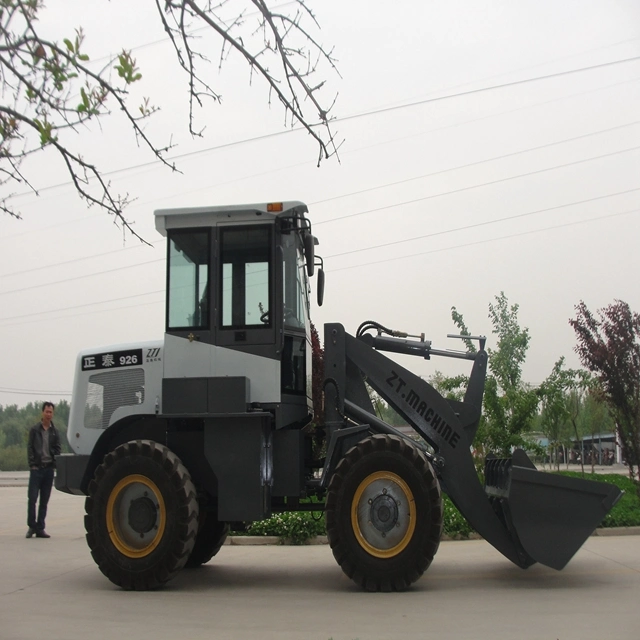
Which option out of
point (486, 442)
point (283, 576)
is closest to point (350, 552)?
point (283, 576)

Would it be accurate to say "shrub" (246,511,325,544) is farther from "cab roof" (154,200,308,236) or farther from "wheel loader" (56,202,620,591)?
"cab roof" (154,200,308,236)

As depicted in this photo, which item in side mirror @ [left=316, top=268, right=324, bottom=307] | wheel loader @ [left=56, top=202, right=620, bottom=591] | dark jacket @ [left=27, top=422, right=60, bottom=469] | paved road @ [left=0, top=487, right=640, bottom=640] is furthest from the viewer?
dark jacket @ [left=27, top=422, right=60, bottom=469]

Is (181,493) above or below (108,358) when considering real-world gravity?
below

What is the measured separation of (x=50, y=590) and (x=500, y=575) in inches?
185

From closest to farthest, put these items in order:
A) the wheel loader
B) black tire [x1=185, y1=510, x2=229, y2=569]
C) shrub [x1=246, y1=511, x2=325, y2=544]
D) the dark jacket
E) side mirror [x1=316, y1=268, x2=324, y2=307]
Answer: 1. the wheel loader
2. side mirror [x1=316, y1=268, x2=324, y2=307]
3. black tire [x1=185, y1=510, x2=229, y2=569]
4. shrub [x1=246, y1=511, x2=325, y2=544]
5. the dark jacket

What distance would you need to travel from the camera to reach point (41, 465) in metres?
13.9

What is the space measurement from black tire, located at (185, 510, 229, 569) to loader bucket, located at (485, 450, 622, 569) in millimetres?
3528

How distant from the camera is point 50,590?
9.13 m

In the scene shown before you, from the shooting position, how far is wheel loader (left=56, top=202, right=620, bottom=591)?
877 cm

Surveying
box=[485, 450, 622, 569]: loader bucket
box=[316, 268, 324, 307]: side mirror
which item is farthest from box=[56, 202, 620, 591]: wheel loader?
box=[316, 268, 324, 307]: side mirror

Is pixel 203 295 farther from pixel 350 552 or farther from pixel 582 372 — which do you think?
pixel 582 372

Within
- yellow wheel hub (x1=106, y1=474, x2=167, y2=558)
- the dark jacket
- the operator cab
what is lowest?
yellow wheel hub (x1=106, y1=474, x2=167, y2=558)

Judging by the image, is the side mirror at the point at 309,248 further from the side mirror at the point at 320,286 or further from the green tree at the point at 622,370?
the green tree at the point at 622,370

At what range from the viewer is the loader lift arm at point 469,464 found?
874 centimetres
